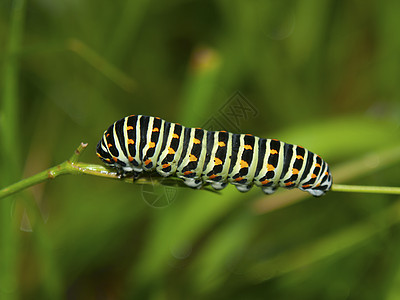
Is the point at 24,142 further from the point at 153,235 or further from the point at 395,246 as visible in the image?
the point at 395,246

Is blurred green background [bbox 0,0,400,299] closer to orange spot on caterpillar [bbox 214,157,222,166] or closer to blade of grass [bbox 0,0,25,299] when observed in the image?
blade of grass [bbox 0,0,25,299]

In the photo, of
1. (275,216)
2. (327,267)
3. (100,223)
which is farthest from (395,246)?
(100,223)

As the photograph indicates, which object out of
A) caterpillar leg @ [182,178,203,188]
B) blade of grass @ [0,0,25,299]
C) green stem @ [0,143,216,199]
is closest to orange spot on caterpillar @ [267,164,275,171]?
caterpillar leg @ [182,178,203,188]

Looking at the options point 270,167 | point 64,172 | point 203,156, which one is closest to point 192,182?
point 203,156

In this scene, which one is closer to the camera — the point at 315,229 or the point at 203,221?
the point at 203,221

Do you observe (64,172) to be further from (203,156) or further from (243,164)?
(243,164)
